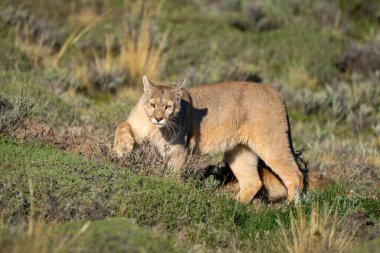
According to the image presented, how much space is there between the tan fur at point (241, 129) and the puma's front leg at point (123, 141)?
265mm

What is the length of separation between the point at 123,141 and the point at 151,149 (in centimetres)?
33

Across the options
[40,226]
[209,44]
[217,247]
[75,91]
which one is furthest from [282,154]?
[209,44]

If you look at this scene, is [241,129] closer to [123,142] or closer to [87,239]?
[123,142]

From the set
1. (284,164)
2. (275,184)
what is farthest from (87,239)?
(275,184)

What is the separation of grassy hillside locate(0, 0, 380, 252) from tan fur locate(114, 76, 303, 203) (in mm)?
375

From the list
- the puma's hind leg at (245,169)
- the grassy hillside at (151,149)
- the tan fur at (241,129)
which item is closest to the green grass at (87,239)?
the grassy hillside at (151,149)

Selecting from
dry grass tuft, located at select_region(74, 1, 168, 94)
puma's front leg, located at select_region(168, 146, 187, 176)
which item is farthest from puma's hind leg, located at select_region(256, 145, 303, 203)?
dry grass tuft, located at select_region(74, 1, 168, 94)

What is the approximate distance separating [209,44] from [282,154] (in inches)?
331

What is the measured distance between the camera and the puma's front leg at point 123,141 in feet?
26.4

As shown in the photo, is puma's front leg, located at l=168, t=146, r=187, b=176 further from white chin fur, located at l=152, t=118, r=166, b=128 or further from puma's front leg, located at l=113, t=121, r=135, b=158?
puma's front leg, located at l=113, t=121, r=135, b=158

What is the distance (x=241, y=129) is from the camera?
9.02 m

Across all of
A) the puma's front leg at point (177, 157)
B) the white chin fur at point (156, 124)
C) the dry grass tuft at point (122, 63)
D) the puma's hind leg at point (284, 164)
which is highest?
the white chin fur at point (156, 124)

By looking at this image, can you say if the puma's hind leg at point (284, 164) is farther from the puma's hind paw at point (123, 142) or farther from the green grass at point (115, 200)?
the puma's hind paw at point (123, 142)

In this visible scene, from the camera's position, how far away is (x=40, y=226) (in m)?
5.52
